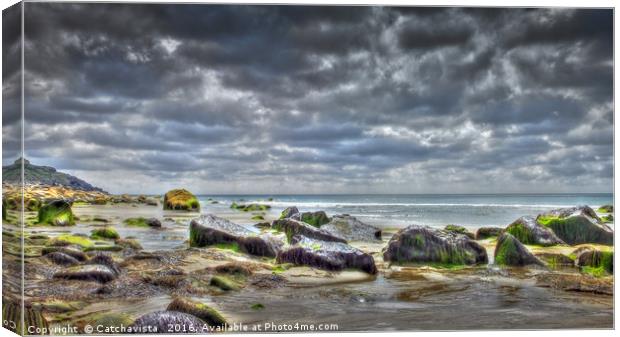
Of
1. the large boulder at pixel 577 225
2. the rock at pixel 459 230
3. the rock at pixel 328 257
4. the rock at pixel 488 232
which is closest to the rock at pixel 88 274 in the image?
the rock at pixel 328 257

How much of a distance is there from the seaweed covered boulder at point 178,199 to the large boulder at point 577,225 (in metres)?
5.36

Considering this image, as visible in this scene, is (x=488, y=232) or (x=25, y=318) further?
(x=488, y=232)

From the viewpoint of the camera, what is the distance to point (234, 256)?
7887 mm

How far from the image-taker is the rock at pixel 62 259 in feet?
23.4

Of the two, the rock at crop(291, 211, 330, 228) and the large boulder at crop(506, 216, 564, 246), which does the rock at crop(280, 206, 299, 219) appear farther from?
the large boulder at crop(506, 216, 564, 246)

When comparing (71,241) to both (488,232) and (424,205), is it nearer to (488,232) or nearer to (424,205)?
(424,205)

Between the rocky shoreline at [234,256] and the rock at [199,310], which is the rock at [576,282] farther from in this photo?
the rock at [199,310]

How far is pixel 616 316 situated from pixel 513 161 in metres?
2.49

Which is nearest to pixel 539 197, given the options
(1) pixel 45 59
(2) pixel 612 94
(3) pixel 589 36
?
(2) pixel 612 94

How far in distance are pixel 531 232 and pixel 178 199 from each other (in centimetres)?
540

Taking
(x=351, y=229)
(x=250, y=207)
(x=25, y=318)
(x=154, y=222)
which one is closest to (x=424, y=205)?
(x=351, y=229)

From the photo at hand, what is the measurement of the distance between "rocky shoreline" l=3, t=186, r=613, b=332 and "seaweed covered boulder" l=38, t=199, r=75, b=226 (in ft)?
0.07

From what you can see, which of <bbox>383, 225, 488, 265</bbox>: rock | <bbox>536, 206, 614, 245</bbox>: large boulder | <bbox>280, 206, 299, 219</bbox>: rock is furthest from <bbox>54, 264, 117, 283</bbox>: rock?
<bbox>536, 206, 614, 245</bbox>: large boulder

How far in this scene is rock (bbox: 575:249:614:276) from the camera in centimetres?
758
